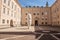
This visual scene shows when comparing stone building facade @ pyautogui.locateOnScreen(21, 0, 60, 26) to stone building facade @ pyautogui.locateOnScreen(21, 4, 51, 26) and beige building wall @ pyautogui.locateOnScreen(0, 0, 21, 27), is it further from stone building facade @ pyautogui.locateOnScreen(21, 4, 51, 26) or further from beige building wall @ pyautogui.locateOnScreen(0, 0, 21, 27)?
beige building wall @ pyautogui.locateOnScreen(0, 0, 21, 27)

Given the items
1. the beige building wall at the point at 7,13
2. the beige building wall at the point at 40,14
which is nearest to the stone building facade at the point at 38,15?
the beige building wall at the point at 40,14

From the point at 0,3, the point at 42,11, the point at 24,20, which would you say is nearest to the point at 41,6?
→ the point at 42,11

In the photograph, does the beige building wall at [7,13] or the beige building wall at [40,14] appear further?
the beige building wall at [40,14]

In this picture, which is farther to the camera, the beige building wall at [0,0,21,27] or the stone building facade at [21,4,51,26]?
the stone building facade at [21,4,51,26]

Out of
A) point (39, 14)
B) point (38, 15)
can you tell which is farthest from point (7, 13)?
point (39, 14)

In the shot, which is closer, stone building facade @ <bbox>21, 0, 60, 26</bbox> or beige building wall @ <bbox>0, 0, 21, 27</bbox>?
beige building wall @ <bbox>0, 0, 21, 27</bbox>

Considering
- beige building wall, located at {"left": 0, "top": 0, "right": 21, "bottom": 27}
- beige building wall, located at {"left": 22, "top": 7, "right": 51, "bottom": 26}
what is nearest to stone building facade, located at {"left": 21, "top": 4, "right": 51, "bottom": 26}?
beige building wall, located at {"left": 22, "top": 7, "right": 51, "bottom": 26}

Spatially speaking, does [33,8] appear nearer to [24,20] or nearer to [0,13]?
[24,20]

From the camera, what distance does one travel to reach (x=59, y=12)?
1533 inches

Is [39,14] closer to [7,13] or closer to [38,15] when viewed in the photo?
[38,15]

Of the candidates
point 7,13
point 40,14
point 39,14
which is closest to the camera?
point 7,13

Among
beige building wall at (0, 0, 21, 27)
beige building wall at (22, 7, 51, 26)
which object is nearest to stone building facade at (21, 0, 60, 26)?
beige building wall at (22, 7, 51, 26)

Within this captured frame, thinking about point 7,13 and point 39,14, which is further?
point 39,14

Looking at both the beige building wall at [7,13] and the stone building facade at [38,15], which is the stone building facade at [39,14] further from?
the beige building wall at [7,13]
